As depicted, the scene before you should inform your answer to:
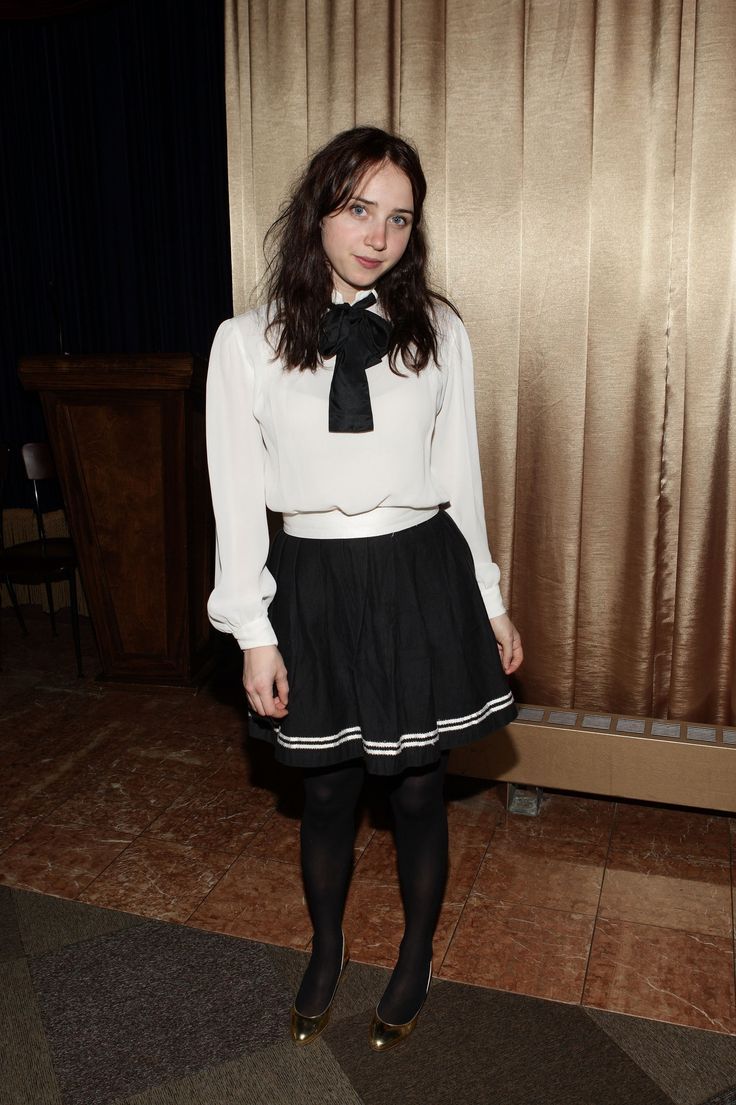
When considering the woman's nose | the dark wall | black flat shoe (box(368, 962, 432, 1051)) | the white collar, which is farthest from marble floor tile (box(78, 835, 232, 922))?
the dark wall

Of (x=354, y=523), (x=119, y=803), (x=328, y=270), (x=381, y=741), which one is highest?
(x=328, y=270)

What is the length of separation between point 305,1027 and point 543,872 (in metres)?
0.76

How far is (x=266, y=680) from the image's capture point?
1.47 meters

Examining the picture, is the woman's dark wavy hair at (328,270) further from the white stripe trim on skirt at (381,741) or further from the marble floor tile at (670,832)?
the marble floor tile at (670,832)

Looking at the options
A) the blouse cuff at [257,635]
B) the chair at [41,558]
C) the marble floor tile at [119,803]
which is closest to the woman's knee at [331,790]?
the blouse cuff at [257,635]

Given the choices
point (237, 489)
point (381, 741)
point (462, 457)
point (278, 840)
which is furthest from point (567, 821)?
point (237, 489)

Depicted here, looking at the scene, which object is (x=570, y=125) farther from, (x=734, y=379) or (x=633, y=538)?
(x=633, y=538)

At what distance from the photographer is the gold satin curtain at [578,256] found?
7.28 ft

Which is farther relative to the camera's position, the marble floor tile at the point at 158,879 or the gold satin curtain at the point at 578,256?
the gold satin curtain at the point at 578,256

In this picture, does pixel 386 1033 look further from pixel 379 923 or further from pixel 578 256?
pixel 578 256

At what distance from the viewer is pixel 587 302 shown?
2.34 m

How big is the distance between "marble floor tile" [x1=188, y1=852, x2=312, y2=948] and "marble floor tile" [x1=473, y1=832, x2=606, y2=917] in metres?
0.43

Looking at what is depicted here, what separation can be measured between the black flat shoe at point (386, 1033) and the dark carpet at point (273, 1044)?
2 cm

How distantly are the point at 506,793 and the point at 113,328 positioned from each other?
3.29 metres
